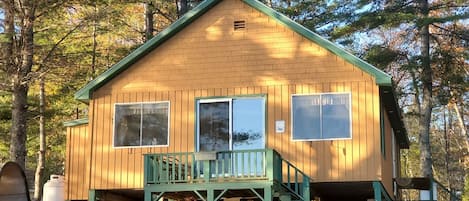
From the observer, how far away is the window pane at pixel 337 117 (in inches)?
571

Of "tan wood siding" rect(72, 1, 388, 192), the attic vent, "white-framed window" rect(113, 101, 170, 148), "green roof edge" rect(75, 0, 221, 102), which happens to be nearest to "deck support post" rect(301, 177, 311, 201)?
"tan wood siding" rect(72, 1, 388, 192)

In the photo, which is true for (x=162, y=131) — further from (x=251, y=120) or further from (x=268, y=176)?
(x=268, y=176)

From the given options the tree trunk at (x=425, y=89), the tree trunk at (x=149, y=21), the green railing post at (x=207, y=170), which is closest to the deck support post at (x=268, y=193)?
the green railing post at (x=207, y=170)

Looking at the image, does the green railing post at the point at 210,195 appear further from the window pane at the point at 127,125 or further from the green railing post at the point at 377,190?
the green railing post at the point at 377,190

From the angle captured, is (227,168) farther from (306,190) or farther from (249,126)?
(306,190)

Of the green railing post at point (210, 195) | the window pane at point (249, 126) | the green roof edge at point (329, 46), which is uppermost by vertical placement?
the green roof edge at point (329, 46)

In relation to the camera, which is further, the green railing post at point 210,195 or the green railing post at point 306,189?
the green railing post at point 306,189

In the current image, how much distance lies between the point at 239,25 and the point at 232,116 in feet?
7.48

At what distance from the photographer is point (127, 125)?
15758 millimetres

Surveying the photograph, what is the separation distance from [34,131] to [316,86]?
52.6 feet

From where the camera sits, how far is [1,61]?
18953mm

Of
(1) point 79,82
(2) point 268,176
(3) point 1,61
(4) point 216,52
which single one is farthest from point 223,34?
(1) point 79,82

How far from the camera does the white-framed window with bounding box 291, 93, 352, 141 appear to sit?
14.5 meters

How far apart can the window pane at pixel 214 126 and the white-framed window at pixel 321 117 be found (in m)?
1.59
